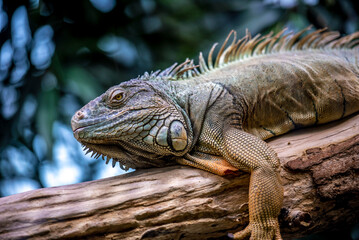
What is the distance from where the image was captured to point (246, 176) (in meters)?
2.71

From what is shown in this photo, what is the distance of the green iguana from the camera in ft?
8.43

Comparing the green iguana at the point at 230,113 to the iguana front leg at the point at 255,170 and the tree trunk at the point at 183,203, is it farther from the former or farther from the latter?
the tree trunk at the point at 183,203

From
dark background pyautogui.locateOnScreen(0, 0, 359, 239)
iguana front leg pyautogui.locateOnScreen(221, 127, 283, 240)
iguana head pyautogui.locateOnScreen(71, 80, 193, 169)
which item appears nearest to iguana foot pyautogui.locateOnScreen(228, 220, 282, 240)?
iguana front leg pyautogui.locateOnScreen(221, 127, 283, 240)

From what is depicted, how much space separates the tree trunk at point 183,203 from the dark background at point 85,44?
2453 mm

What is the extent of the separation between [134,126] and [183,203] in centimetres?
81

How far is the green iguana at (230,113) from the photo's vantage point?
8.43ft

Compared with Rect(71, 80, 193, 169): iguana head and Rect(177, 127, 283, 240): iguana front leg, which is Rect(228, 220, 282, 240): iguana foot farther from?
Rect(71, 80, 193, 169): iguana head

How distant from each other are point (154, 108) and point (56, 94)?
3.03m

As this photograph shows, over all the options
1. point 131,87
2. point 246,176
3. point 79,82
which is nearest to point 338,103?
point 246,176

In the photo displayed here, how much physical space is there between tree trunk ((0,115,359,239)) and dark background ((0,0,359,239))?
245 cm

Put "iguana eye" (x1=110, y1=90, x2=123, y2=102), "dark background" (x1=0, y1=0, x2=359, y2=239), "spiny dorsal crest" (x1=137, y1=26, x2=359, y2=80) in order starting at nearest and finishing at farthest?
"iguana eye" (x1=110, y1=90, x2=123, y2=102) → "spiny dorsal crest" (x1=137, y1=26, x2=359, y2=80) → "dark background" (x1=0, y1=0, x2=359, y2=239)

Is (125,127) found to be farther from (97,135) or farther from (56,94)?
(56,94)

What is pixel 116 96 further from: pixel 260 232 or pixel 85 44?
pixel 85 44

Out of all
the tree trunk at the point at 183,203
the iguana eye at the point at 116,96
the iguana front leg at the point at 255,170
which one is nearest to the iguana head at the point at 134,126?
the iguana eye at the point at 116,96
